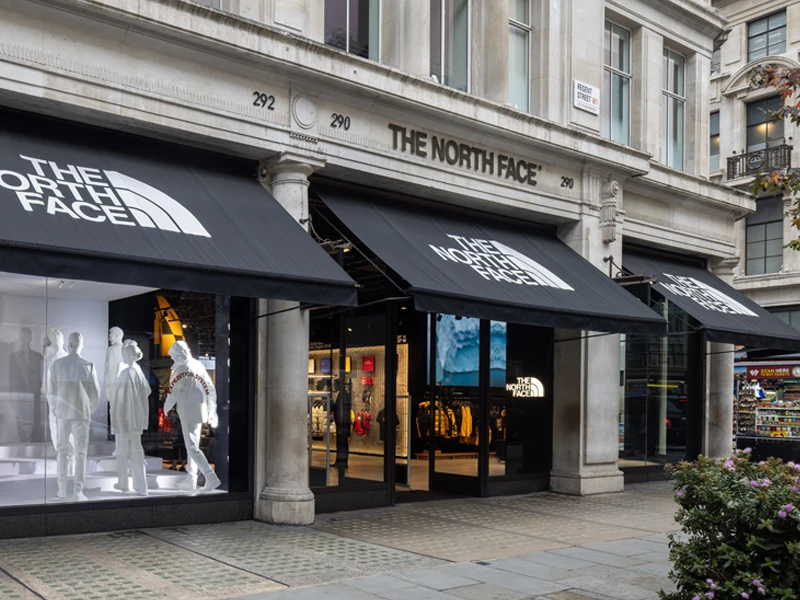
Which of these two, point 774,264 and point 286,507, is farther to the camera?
point 774,264

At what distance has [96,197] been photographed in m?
9.38

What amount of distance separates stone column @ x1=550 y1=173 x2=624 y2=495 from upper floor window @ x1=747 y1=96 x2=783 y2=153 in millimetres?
23366

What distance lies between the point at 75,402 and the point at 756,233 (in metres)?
32.5

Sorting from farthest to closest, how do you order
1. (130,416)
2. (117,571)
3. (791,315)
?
(791,315) → (130,416) → (117,571)

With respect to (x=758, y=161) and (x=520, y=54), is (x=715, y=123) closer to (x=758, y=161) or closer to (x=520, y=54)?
(x=758, y=161)

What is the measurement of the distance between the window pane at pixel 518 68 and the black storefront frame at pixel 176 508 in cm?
671

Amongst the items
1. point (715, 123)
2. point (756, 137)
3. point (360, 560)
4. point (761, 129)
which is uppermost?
point (715, 123)

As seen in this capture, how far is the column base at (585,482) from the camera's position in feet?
50.4

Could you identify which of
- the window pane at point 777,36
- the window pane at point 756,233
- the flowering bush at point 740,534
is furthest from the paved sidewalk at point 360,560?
the window pane at point 777,36

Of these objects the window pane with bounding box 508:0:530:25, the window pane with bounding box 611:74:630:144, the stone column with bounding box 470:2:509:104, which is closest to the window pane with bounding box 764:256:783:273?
the window pane with bounding box 611:74:630:144

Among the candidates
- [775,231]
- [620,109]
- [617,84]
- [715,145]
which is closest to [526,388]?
[620,109]

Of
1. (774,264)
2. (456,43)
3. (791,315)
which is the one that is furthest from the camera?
(774,264)

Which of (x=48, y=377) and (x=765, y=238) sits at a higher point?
(x=765, y=238)

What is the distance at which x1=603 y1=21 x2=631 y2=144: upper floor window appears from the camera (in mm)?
17547
